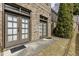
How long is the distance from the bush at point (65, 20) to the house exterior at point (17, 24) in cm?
317

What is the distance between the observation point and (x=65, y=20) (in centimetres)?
1013

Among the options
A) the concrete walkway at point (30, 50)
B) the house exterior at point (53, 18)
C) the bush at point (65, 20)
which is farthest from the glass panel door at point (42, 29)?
the concrete walkway at point (30, 50)

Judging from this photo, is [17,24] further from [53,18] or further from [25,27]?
[53,18]

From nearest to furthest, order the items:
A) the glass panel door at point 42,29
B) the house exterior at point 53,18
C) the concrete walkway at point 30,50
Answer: the concrete walkway at point 30,50 → the glass panel door at point 42,29 → the house exterior at point 53,18

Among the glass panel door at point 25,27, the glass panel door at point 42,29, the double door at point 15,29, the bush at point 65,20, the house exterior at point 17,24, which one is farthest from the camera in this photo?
the bush at point 65,20

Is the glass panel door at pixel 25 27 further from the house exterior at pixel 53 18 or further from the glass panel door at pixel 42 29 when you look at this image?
the house exterior at pixel 53 18

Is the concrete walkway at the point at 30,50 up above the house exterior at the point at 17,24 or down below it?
below

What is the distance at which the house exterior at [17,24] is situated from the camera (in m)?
4.66

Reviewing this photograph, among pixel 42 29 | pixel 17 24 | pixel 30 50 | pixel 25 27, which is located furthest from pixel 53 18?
pixel 30 50

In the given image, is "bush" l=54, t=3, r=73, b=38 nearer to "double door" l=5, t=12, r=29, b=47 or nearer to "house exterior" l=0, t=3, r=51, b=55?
"house exterior" l=0, t=3, r=51, b=55

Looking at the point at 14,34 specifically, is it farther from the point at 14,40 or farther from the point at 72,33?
the point at 72,33

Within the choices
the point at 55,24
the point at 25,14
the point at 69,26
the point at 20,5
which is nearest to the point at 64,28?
the point at 69,26

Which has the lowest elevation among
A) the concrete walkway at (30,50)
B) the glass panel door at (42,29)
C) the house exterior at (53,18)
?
the concrete walkway at (30,50)

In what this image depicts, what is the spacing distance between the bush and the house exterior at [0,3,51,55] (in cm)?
317
